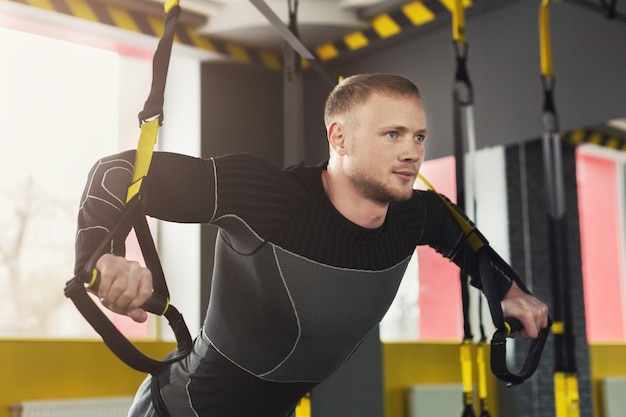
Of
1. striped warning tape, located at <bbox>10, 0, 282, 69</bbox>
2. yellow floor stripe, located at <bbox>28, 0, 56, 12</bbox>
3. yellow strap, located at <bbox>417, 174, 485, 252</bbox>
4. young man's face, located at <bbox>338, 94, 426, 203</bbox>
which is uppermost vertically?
striped warning tape, located at <bbox>10, 0, 282, 69</bbox>

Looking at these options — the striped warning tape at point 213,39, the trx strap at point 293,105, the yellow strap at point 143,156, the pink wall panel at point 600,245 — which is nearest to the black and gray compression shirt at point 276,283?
the yellow strap at point 143,156

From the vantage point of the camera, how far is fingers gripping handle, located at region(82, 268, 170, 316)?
1.12 meters

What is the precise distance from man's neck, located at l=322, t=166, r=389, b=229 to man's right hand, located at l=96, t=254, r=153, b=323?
723mm

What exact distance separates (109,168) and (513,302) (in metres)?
1.04

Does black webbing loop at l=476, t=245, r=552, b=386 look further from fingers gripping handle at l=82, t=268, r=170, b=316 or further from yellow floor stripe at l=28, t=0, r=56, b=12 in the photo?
yellow floor stripe at l=28, t=0, r=56, b=12

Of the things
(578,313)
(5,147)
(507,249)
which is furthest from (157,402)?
(578,313)

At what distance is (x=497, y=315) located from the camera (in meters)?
1.75

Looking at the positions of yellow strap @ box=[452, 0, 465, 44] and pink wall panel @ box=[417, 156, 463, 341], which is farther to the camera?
pink wall panel @ box=[417, 156, 463, 341]

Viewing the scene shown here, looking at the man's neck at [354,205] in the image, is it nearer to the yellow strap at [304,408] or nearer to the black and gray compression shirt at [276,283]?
the black and gray compression shirt at [276,283]

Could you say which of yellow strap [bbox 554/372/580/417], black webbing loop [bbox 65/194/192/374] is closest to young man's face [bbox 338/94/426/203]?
black webbing loop [bbox 65/194/192/374]

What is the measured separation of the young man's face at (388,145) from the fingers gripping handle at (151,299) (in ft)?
1.98

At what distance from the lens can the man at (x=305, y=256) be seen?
1.66 meters

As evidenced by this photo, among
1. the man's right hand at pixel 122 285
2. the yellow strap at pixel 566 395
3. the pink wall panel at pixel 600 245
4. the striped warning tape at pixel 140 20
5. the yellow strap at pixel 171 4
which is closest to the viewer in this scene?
the man's right hand at pixel 122 285

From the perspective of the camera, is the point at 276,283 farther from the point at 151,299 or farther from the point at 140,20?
the point at 140,20
